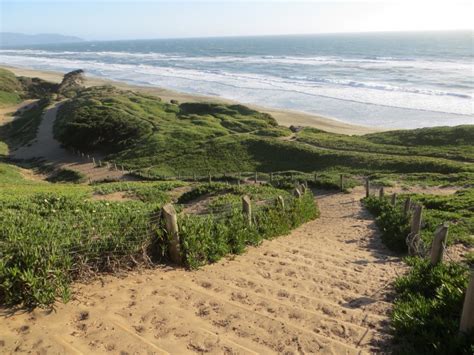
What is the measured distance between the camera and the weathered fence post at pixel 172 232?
793 centimetres

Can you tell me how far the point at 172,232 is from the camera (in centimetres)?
Answer: 796

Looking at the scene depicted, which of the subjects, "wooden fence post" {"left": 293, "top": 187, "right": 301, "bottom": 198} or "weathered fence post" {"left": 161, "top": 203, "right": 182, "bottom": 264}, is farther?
"wooden fence post" {"left": 293, "top": 187, "right": 301, "bottom": 198}

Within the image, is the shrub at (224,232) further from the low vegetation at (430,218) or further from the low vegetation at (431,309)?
the low vegetation at (431,309)

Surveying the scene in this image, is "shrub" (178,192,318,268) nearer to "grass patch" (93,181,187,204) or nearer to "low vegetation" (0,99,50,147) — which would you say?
"grass patch" (93,181,187,204)

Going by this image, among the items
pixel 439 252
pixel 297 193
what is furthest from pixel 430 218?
pixel 439 252

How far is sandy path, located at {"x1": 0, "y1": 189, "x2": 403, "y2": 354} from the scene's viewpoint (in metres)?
5.35

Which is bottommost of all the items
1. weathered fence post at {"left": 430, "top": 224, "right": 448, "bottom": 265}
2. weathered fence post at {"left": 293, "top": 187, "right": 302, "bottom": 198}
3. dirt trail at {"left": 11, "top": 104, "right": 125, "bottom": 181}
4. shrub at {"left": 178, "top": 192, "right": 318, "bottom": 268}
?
dirt trail at {"left": 11, "top": 104, "right": 125, "bottom": 181}

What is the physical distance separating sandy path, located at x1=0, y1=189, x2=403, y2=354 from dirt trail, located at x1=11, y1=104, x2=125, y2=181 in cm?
2699

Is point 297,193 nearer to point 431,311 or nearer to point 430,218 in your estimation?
point 430,218

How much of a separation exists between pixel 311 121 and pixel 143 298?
46246mm

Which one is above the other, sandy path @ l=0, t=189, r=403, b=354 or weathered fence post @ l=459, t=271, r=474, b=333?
weathered fence post @ l=459, t=271, r=474, b=333

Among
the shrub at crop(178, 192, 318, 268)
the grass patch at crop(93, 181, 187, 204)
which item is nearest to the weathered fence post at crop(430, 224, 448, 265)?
the shrub at crop(178, 192, 318, 268)

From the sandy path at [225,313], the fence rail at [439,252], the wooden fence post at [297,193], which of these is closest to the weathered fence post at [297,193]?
the wooden fence post at [297,193]

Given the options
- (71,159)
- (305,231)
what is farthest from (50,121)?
(305,231)
